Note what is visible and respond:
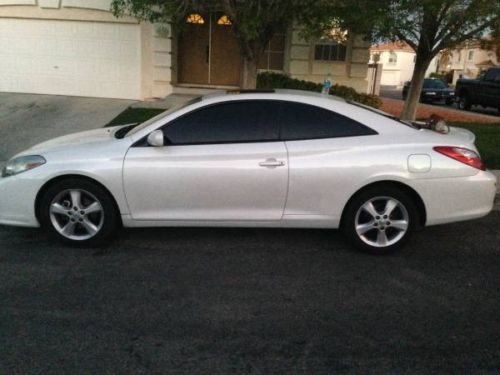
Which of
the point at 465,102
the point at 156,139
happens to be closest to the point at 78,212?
the point at 156,139

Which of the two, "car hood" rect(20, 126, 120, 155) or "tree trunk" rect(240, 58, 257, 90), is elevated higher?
"tree trunk" rect(240, 58, 257, 90)

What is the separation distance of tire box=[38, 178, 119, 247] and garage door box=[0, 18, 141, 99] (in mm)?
9922

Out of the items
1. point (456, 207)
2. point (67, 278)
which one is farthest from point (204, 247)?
point (456, 207)

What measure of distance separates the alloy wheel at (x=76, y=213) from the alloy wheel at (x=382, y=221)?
2.47 meters

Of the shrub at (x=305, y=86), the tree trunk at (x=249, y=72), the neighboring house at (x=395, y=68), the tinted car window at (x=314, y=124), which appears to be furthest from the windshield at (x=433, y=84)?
the neighboring house at (x=395, y=68)

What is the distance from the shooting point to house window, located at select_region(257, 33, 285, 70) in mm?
14867

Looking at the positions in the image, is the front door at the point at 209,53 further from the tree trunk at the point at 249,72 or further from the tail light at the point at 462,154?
the tail light at the point at 462,154

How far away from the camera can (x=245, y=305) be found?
11.6ft

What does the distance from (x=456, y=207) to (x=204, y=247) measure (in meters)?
2.45

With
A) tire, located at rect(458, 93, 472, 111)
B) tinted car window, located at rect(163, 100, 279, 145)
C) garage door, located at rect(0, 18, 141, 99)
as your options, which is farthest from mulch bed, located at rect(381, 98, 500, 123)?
tinted car window, located at rect(163, 100, 279, 145)

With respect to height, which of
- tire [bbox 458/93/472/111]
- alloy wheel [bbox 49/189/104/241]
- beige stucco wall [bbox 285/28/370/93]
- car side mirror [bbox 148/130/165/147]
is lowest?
alloy wheel [bbox 49/189/104/241]

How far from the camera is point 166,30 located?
1286 centimetres

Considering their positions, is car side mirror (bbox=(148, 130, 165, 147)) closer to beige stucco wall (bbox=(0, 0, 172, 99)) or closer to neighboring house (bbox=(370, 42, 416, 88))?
beige stucco wall (bbox=(0, 0, 172, 99))

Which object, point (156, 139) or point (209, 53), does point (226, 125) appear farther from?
point (209, 53)
